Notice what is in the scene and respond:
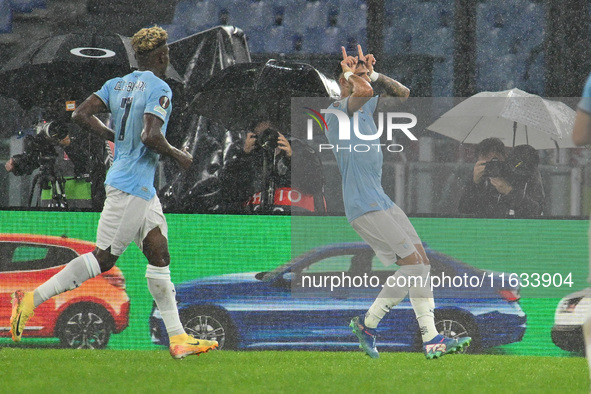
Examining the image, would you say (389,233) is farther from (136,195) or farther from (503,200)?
(136,195)

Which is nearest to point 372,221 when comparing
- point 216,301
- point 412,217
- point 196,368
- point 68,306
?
point 412,217

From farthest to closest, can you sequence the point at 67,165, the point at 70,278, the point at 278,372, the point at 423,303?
the point at 67,165 < the point at 423,303 < the point at 70,278 < the point at 278,372

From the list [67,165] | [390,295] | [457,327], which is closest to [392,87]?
[390,295]

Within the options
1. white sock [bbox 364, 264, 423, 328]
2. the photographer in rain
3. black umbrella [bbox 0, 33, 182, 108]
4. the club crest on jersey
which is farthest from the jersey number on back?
white sock [bbox 364, 264, 423, 328]

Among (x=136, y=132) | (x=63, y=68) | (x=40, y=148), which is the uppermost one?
(x=63, y=68)

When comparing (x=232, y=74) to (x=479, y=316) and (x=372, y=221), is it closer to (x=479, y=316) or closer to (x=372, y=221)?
(x=372, y=221)

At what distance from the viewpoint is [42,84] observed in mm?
5984

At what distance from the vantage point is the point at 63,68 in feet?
19.7

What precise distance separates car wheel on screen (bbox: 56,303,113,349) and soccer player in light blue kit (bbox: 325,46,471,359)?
65.6 inches

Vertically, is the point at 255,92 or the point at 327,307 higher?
the point at 255,92

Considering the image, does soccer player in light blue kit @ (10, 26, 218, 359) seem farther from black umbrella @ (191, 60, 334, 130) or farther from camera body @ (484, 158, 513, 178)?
camera body @ (484, 158, 513, 178)

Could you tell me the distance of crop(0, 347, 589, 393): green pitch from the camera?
4.39 metres

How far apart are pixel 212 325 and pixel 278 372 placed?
37.8 inches

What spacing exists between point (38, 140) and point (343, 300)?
2.31 m
